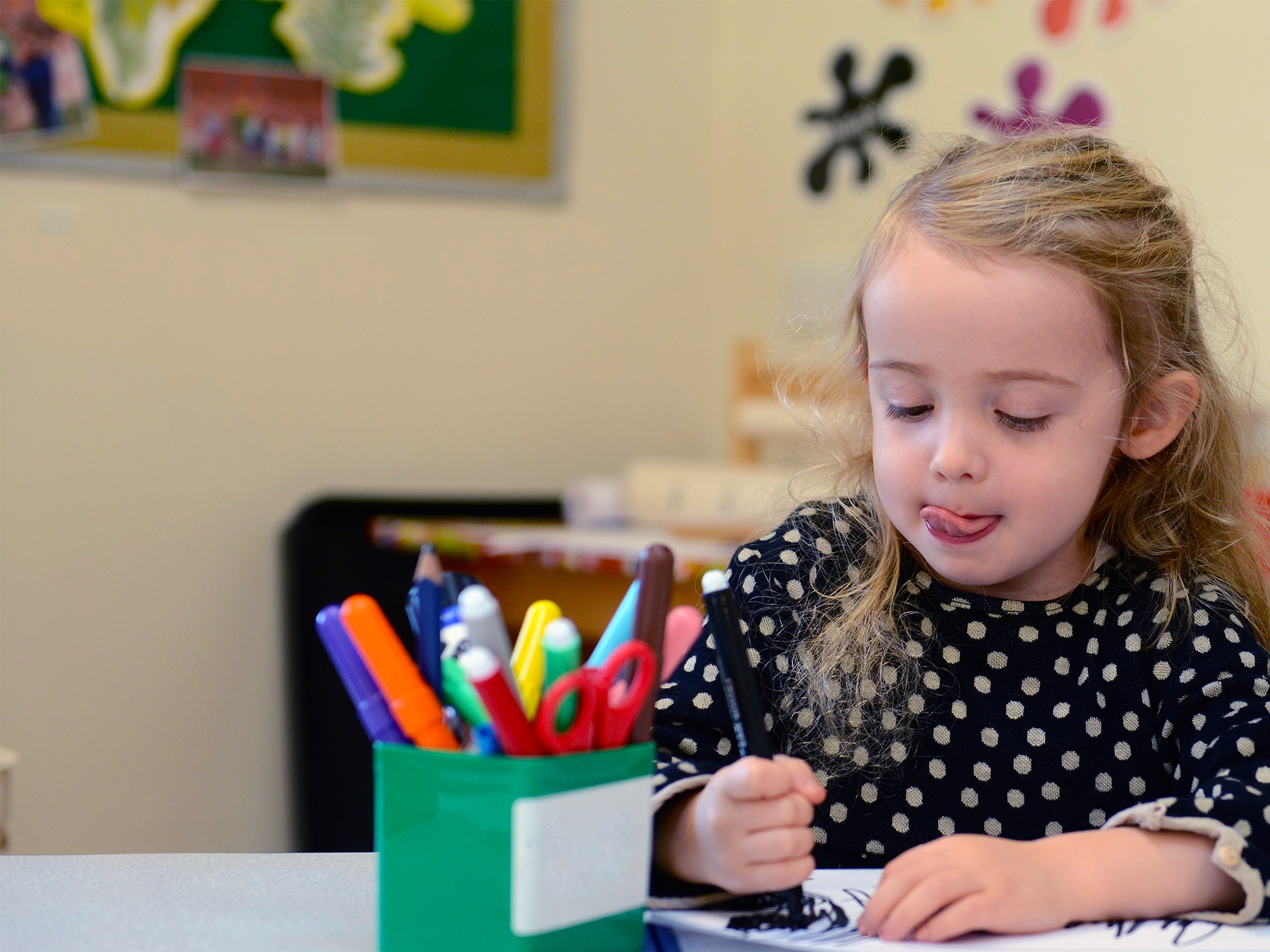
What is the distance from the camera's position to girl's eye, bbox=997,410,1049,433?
23.3 inches

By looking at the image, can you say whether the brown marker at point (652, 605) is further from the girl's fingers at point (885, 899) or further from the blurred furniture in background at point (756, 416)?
the blurred furniture in background at point (756, 416)

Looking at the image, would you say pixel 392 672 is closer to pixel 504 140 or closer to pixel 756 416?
pixel 756 416

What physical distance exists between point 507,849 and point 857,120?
1530 millimetres

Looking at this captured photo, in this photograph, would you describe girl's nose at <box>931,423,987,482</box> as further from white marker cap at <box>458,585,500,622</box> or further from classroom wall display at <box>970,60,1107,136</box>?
classroom wall display at <box>970,60,1107,136</box>

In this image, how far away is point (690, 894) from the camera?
0.48 metres

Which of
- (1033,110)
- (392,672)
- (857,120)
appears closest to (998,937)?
(392,672)

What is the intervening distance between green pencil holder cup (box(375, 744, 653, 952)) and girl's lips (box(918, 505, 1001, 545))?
23cm

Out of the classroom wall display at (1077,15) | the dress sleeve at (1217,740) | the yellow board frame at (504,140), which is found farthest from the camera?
the yellow board frame at (504,140)

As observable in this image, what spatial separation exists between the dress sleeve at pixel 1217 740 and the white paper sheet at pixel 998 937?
17 millimetres

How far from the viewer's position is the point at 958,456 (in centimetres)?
58

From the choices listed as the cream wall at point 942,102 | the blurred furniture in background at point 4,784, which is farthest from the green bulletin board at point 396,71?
the blurred furniture in background at point 4,784

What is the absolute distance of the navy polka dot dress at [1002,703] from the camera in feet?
2.04

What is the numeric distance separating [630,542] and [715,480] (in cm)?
16

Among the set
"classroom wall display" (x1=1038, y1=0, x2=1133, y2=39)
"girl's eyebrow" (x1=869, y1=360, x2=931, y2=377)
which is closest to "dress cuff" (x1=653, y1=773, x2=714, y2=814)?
"girl's eyebrow" (x1=869, y1=360, x2=931, y2=377)
